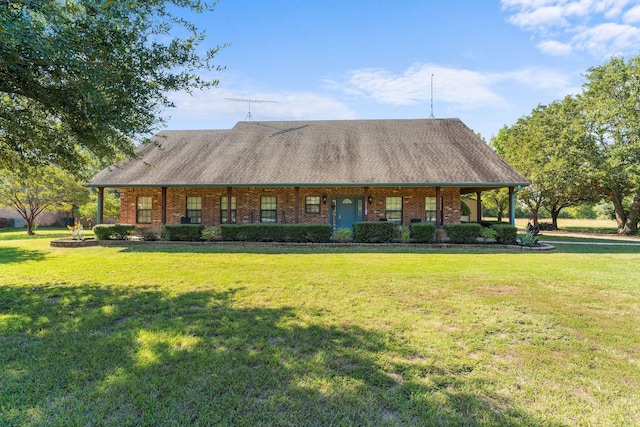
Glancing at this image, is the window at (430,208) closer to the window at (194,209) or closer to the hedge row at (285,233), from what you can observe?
the hedge row at (285,233)

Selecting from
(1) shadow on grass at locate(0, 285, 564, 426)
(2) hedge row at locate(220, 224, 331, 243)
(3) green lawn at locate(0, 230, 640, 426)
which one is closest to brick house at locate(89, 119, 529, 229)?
(2) hedge row at locate(220, 224, 331, 243)

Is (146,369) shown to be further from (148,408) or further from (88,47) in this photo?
(88,47)

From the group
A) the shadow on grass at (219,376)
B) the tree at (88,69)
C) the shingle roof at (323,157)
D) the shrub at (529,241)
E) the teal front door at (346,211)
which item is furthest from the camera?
the teal front door at (346,211)

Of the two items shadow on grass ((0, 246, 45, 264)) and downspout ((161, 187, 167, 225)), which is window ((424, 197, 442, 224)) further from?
shadow on grass ((0, 246, 45, 264))

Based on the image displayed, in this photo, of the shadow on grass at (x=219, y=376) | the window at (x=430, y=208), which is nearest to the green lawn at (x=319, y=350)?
the shadow on grass at (x=219, y=376)

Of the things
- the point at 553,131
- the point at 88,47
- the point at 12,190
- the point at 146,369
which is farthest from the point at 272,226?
the point at 553,131

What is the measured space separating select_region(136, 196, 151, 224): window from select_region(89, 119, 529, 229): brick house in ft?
0.16

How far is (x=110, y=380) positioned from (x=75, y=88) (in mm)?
4720

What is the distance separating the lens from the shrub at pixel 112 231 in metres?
14.2

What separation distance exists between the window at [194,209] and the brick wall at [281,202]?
20 cm

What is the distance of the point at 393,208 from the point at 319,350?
13.1 meters

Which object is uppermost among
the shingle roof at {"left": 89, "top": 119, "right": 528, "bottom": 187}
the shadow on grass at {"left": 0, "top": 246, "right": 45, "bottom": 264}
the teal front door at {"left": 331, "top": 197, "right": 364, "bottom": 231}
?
the shingle roof at {"left": 89, "top": 119, "right": 528, "bottom": 187}

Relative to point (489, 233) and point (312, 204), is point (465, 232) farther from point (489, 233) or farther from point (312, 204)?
point (312, 204)

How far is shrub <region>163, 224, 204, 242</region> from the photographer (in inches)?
551
